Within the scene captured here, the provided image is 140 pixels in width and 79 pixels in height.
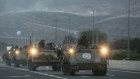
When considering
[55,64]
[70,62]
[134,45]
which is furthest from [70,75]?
[134,45]

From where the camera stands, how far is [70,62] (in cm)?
4138

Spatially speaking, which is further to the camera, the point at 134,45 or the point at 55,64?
the point at 134,45

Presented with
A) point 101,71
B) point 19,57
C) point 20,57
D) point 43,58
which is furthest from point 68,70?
point 19,57

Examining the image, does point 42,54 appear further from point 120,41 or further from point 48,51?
point 120,41

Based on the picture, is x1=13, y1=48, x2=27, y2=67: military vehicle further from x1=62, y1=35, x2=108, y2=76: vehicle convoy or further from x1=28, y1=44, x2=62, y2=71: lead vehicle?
x1=62, y1=35, x2=108, y2=76: vehicle convoy

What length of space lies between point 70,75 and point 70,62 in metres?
0.92

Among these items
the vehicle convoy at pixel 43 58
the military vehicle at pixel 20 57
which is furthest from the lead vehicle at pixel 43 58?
the military vehicle at pixel 20 57

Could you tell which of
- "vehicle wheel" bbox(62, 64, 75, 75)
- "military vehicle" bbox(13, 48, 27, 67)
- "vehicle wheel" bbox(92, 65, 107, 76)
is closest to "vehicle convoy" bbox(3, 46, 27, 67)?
"military vehicle" bbox(13, 48, 27, 67)

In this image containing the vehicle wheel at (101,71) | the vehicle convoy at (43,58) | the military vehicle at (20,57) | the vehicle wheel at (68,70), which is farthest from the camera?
the military vehicle at (20,57)

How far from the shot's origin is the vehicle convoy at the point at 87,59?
41.1 metres

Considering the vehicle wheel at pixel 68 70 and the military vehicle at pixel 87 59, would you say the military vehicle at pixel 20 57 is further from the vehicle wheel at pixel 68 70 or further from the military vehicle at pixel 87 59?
the military vehicle at pixel 87 59

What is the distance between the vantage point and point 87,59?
41.5 meters

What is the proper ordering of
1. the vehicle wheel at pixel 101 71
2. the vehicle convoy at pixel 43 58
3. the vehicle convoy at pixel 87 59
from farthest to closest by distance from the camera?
the vehicle convoy at pixel 43 58
the vehicle convoy at pixel 87 59
the vehicle wheel at pixel 101 71

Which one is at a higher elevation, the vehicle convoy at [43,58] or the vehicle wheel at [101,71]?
the vehicle convoy at [43,58]
